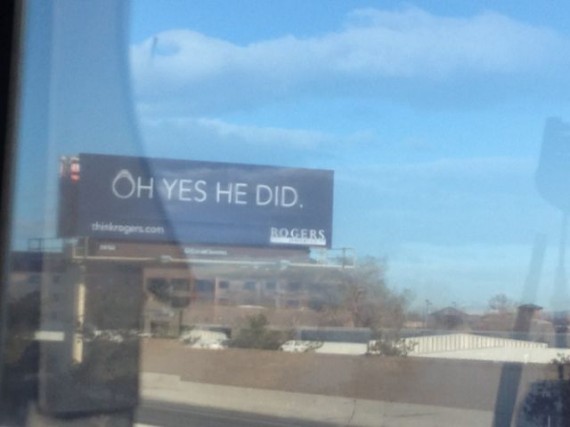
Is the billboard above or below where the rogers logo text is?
above

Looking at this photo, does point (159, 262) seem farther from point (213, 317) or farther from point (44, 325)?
point (44, 325)

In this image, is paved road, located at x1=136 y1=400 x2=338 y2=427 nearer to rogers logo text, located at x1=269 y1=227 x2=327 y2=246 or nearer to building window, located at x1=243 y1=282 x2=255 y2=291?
Result: building window, located at x1=243 y1=282 x2=255 y2=291

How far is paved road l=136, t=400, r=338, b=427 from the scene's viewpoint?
252 cm

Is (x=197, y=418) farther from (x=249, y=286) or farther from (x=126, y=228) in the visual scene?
(x=126, y=228)

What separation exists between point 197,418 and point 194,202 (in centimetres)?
51

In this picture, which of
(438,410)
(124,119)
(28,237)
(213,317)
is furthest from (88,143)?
(438,410)

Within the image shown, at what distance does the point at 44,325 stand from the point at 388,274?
42.8 inches

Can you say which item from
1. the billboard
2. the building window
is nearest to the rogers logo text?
the billboard

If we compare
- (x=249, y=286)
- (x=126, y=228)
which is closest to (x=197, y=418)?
(x=249, y=286)

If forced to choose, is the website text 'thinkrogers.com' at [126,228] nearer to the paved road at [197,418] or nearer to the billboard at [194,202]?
the billboard at [194,202]

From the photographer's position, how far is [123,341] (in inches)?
113

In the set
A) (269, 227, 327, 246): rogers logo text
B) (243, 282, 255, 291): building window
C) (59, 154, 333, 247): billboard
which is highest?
(59, 154, 333, 247): billboard

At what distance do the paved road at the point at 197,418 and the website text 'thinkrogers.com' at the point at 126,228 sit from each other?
421mm

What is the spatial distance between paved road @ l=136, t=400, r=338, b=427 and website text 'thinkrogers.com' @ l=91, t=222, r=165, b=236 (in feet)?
1.38
